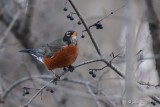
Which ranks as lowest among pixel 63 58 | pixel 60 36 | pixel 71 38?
pixel 63 58

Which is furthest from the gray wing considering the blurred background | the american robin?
the blurred background

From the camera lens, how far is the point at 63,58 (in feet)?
14.8

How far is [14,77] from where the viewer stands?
26.7 feet

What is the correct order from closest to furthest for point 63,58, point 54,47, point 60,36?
point 63,58
point 54,47
point 60,36

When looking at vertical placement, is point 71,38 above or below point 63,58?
above

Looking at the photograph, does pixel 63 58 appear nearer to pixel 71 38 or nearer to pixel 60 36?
pixel 71 38

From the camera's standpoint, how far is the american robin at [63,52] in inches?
175

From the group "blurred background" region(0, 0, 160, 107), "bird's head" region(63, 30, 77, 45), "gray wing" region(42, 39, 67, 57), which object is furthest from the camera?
"blurred background" region(0, 0, 160, 107)

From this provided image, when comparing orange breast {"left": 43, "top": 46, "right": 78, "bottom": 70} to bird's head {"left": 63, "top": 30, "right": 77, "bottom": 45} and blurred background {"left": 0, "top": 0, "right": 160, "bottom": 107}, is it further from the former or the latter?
blurred background {"left": 0, "top": 0, "right": 160, "bottom": 107}

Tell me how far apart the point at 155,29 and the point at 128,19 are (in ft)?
10.5

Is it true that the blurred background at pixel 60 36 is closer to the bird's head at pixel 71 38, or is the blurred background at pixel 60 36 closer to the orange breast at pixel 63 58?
the bird's head at pixel 71 38

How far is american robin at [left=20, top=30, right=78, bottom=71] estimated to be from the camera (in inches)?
175

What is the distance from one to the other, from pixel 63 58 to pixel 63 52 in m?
0.07

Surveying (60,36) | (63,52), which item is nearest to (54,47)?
(63,52)
